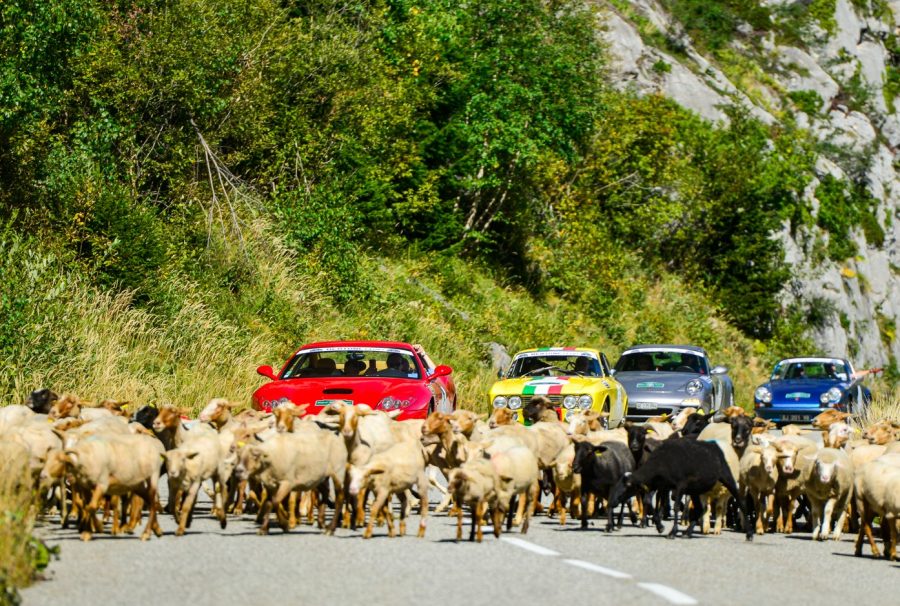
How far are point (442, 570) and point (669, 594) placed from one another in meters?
1.82

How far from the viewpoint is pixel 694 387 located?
1048 inches

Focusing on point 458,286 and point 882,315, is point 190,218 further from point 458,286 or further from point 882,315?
point 882,315

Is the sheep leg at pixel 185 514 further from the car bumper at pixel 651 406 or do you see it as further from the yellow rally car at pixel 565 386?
the car bumper at pixel 651 406

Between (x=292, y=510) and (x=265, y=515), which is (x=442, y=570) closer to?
(x=265, y=515)

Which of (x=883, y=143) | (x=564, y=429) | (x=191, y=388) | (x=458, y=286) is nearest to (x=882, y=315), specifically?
(x=883, y=143)

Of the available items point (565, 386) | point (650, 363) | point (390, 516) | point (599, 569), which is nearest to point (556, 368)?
point (565, 386)

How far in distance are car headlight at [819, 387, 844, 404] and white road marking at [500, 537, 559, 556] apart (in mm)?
19391

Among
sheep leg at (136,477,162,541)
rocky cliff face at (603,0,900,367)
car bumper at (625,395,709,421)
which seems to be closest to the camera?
sheep leg at (136,477,162,541)

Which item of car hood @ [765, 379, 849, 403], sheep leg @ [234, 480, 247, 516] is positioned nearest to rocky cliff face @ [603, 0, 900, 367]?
car hood @ [765, 379, 849, 403]

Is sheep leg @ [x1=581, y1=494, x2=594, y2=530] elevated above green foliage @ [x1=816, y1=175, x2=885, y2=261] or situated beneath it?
situated beneath

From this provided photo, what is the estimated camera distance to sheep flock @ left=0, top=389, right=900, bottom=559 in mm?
12898

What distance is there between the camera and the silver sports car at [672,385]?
26453mm

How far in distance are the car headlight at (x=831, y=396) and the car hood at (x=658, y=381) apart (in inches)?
202

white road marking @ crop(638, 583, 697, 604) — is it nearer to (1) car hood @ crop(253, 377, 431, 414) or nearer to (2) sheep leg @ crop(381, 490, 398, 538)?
(2) sheep leg @ crop(381, 490, 398, 538)
